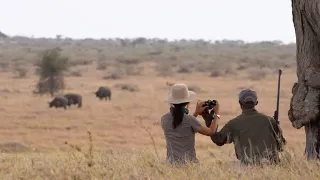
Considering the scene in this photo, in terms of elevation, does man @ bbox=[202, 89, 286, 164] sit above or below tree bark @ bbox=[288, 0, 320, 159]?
below

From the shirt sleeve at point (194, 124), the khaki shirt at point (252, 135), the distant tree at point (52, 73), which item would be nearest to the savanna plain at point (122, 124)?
the khaki shirt at point (252, 135)

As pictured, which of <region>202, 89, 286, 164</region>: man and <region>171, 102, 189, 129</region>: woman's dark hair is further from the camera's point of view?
<region>171, 102, 189, 129</region>: woman's dark hair

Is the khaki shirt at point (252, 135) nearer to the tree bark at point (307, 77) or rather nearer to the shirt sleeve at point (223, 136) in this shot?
the shirt sleeve at point (223, 136)

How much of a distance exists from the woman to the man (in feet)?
0.62

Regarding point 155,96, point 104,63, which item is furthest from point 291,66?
point 155,96

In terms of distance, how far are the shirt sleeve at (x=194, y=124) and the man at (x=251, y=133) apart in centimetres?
20

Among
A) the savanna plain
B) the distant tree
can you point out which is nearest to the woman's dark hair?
the savanna plain

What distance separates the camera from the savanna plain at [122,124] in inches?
268

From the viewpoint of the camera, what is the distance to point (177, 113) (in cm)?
771

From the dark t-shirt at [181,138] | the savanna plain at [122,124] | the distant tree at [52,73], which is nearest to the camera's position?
the savanna plain at [122,124]

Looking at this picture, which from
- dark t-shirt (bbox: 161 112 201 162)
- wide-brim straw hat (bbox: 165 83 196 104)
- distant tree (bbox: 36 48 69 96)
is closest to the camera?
wide-brim straw hat (bbox: 165 83 196 104)

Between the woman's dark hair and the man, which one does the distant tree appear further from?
the man

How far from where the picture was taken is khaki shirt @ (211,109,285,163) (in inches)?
295

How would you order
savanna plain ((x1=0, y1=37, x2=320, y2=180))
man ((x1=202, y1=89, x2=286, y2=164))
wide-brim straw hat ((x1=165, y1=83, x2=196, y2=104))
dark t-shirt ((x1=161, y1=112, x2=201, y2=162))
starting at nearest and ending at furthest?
savanna plain ((x1=0, y1=37, x2=320, y2=180)) → man ((x1=202, y1=89, x2=286, y2=164)) → wide-brim straw hat ((x1=165, y1=83, x2=196, y2=104)) → dark t-shirt ((x1=161, y1=112, x2=201, y2=162))
